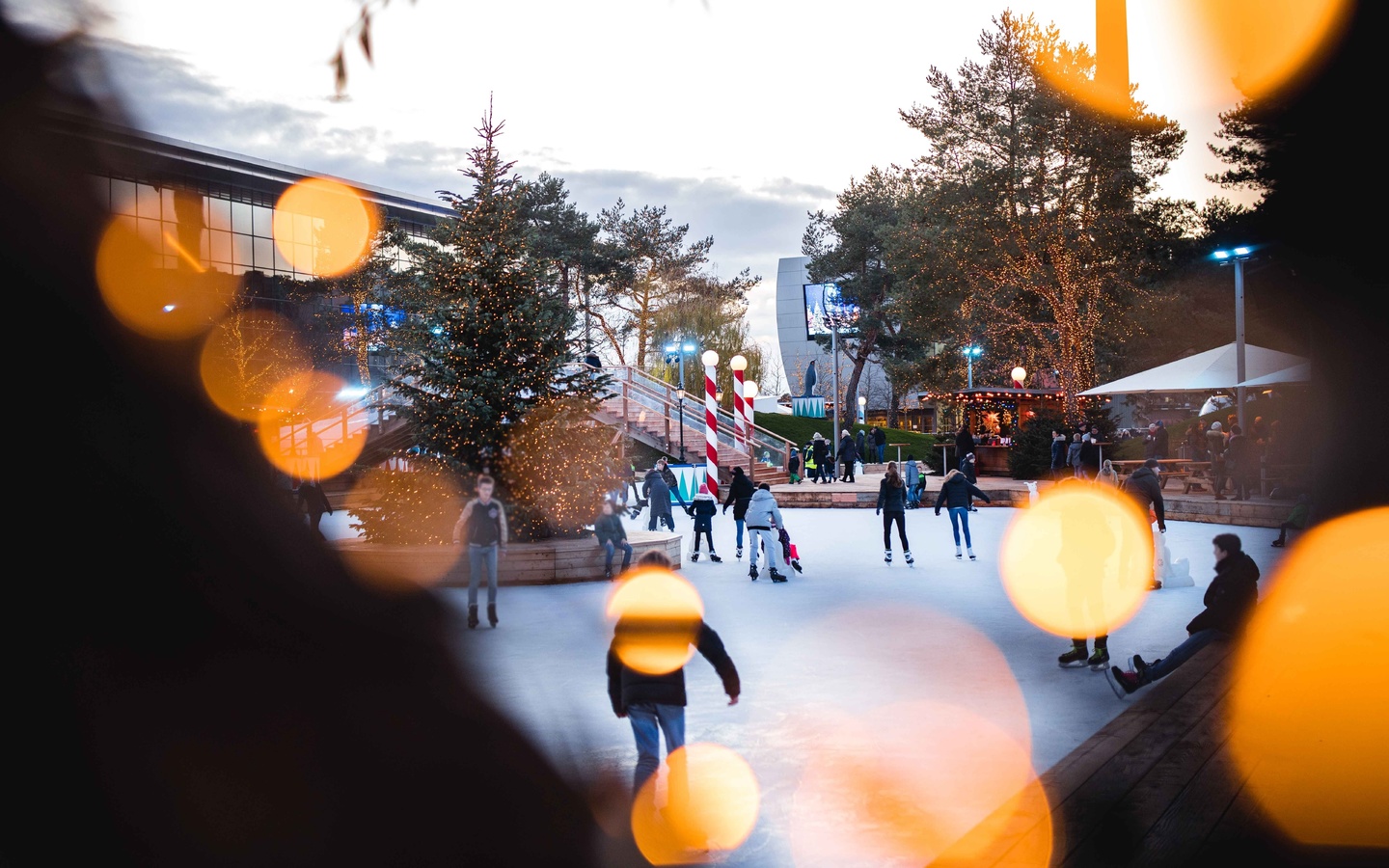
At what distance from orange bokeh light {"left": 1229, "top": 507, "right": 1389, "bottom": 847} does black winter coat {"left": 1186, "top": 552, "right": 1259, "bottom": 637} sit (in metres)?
0.17

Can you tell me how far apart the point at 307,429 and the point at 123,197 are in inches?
933

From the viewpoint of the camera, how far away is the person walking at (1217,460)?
21672 millimetres

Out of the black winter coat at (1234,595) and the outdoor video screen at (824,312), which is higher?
the outdoor video screen at (824,312)

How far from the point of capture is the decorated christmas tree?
14.4 m

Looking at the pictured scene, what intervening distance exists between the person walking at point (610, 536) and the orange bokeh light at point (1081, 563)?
5079 mm

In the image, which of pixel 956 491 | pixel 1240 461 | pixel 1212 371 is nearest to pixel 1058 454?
pixel 1212 371

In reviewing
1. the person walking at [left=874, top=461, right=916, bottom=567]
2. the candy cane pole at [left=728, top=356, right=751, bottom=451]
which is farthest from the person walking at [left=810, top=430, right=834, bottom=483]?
the person walking at [left=874, top=461, right=916, bottom=567]

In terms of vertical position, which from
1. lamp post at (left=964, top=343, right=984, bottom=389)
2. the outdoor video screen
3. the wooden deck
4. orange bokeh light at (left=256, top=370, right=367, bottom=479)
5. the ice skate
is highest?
the outdoor video screen

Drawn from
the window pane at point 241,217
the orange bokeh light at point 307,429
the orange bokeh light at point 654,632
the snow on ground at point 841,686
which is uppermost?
the window pane at point 241,217

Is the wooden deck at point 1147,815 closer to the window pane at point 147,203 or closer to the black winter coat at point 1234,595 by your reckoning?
the black winter coat at point 1234,595

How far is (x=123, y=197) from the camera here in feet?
4.83

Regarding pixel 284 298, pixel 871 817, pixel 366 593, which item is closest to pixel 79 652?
pixel 366 593

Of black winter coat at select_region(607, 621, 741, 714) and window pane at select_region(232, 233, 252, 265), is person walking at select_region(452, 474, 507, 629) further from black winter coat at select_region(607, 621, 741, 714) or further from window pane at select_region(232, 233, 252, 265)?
window pane at select_region(232, 233, 252, 265)

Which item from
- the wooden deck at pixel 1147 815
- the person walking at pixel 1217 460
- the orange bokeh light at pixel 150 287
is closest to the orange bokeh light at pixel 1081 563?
the wooden deck at pixel 1147 815
